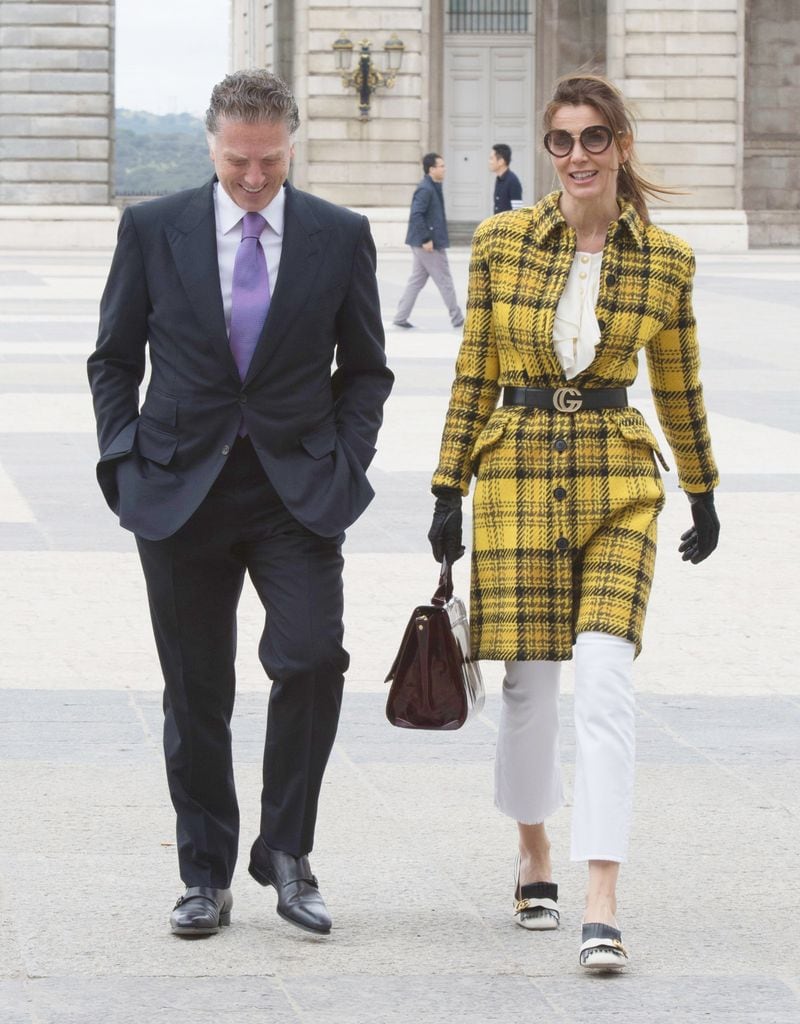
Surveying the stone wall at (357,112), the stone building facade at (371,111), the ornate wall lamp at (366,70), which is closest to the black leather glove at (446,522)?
the stone building facade at (371,111)

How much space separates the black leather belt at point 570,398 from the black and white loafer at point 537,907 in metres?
1.03

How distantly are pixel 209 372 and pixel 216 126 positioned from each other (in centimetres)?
51

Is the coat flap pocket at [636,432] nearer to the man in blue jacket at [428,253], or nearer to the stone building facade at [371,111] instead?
the man in blue jacket at [428,253]

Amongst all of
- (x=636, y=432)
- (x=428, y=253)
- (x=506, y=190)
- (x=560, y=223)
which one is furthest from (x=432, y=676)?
(x=506, y=190)

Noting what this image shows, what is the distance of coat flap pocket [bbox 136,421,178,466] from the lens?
14.7 feet

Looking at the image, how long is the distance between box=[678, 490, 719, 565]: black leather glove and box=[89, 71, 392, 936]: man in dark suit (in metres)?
0.76

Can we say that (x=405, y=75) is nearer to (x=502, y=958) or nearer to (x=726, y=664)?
(x=726, y=664)

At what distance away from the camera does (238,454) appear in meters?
4.50

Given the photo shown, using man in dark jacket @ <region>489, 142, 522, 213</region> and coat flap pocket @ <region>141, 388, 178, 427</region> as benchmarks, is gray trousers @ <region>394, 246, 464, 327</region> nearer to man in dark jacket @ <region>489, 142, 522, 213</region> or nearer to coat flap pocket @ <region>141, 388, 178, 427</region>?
man in dark jacket @ <region>489, 142, 522, 213</region>

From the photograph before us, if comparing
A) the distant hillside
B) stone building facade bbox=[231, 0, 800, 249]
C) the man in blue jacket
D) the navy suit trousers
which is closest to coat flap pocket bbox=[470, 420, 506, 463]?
the navy suit trousers

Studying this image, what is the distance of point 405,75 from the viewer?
36.5 metres

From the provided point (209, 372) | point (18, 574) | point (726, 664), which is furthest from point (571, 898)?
point (18, 574)

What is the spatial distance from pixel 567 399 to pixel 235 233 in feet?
2.61

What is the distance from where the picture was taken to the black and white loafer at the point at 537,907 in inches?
178
